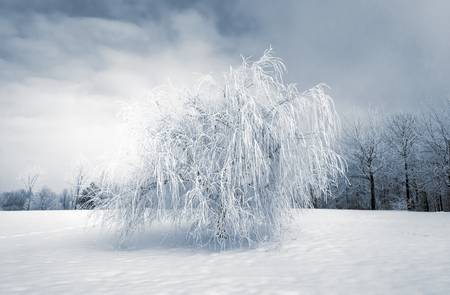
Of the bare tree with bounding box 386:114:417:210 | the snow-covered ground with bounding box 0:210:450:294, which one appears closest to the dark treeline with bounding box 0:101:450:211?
the bare tree with bounding box 386:114:417:210

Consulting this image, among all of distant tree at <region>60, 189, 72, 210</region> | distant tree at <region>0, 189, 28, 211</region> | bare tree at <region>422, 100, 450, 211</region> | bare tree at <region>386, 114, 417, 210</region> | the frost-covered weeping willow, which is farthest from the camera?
distant tree at <region>0, 189, 28, 211</region>

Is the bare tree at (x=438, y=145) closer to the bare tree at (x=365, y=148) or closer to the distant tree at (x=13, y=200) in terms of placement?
the bare tree at (x=365, y=148)

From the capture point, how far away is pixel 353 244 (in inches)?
276

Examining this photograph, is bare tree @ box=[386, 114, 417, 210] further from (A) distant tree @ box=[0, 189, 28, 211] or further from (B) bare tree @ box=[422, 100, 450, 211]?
(A) distant tree @ box=[0, 189, 28, 211]

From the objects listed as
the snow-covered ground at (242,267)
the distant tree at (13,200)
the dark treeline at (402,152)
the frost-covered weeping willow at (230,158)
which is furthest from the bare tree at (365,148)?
the distant tree at (13,200)

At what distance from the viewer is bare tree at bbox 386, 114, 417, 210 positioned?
23.1 metres

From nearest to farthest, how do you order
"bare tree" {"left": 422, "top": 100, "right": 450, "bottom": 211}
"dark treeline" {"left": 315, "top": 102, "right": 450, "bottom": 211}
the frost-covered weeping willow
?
the frost-covered weeping willow → "bare tree" {"left": 422, "top": 100, "right": 450, "bottom": 211} → "dark treeline" {"left": 315, "top": 102, "right": 450, "bottom": 211}

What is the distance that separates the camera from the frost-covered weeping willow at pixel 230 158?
6.61 meters

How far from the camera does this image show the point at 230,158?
643 cm

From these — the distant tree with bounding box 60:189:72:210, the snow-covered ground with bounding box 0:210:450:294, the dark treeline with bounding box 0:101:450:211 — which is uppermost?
the dark treeline with bounding box 0:101:450:211

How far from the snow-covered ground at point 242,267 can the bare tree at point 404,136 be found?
1703cm

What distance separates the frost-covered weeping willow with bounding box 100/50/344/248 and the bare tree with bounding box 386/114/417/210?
61.8 ft

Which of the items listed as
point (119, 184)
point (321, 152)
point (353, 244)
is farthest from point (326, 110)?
point (119, 184)

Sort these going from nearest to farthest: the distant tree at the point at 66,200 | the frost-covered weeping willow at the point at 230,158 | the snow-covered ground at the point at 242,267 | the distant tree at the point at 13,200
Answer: the snow-covered ground at the point at 242,267
the frost-covered weeping willow at the point at 230,158
the distant tree at the point at 66,200
the distant tree at the point at 13,200
